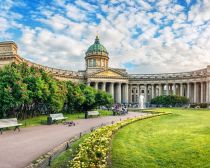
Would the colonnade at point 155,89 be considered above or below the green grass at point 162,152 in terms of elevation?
above

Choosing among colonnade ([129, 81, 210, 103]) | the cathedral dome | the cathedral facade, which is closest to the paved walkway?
the cathedral facade

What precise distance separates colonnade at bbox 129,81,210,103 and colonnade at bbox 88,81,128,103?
5976 millimetres

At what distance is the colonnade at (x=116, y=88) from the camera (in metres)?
102

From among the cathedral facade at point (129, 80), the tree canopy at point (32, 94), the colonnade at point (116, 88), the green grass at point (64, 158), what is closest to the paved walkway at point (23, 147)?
the green grass at point (64, 158)

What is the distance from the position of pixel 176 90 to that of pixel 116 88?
81.4 ft

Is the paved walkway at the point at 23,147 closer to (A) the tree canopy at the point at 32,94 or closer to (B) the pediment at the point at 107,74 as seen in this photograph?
(A) the tree canopy at the point at 32,94

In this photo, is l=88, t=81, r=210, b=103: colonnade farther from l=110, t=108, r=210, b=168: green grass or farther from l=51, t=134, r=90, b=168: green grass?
l=51, t=134, r=90, b=168: green grass

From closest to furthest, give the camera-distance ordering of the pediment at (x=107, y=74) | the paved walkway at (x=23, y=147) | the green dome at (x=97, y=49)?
the paved walkway at (x=23, y=147) < the pediment at (x=107, y=74) < the green dome at (x=97, y=49)

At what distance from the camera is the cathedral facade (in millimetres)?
93875

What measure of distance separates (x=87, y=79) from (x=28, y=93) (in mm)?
70478

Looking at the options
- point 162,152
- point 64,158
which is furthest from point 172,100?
point 64,158

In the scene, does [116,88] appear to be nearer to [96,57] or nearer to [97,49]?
[96,57]

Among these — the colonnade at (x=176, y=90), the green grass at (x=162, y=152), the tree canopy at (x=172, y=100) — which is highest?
the colonnade at (x=176, y=90)

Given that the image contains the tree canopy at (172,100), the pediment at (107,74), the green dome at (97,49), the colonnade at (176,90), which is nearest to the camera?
the tree canopy at (172,100)
